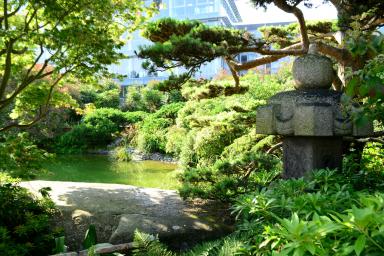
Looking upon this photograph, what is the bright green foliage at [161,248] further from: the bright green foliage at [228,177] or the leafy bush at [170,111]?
the leafy bush at [170,111]

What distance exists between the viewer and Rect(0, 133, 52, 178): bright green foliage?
377 cm

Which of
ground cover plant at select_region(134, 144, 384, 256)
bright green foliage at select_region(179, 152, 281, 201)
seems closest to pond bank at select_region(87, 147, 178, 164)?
bright green foliage at select_region(179, 152, 281, 201)

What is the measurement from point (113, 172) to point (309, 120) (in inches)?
370

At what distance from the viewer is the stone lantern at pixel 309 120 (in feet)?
8.13

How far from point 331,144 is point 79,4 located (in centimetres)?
344

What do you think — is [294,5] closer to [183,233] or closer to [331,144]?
[331,144]

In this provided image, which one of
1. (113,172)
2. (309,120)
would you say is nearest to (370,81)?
(309,120)

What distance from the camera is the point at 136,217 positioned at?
4250 millimetres

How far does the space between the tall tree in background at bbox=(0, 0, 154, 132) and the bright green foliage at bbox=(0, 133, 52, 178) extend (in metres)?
1.08

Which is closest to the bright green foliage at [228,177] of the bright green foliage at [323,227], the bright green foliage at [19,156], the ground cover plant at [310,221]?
the ground cover plant at [310,221]

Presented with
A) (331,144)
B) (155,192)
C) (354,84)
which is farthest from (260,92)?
(354,84)

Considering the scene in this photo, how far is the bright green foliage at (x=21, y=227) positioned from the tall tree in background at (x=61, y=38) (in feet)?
4.53

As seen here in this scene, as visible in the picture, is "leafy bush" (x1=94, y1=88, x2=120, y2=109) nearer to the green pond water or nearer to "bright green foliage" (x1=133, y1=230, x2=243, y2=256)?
the green pond water

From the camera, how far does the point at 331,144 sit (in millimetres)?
2777
